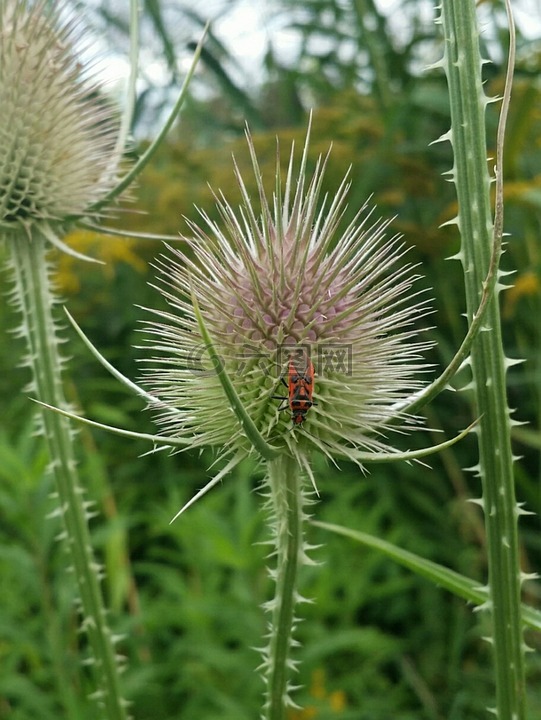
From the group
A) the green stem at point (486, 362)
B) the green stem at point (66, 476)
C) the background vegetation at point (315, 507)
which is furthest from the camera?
the background vegetation at point (315, 507)

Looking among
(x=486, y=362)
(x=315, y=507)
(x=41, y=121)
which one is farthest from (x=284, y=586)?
(x=315, y=507)

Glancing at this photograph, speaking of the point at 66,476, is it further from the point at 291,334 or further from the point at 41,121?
the point at 41,121

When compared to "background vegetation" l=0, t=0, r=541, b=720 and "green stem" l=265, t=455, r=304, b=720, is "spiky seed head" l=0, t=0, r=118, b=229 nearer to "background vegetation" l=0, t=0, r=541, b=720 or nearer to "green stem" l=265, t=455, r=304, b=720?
"background vegetation" l=0, t=0, r=541, b=720

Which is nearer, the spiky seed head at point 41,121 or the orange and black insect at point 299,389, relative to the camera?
the orange and black insect at point 299,389

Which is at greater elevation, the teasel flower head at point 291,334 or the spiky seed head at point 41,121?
the spiky seed head at point 41,121

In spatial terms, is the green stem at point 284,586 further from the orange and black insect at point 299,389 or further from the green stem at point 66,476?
the green stem at point 66,476

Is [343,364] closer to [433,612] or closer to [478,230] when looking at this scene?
[478,230]

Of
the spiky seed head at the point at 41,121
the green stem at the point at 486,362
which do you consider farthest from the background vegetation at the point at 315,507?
the green stem at the point at 486,362

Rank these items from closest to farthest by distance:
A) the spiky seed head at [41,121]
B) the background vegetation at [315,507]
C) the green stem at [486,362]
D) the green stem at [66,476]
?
the green stem at [486,362], the green stem at [66,476], the spiky seed head at [41,121], the background vegetation at [315,507]
